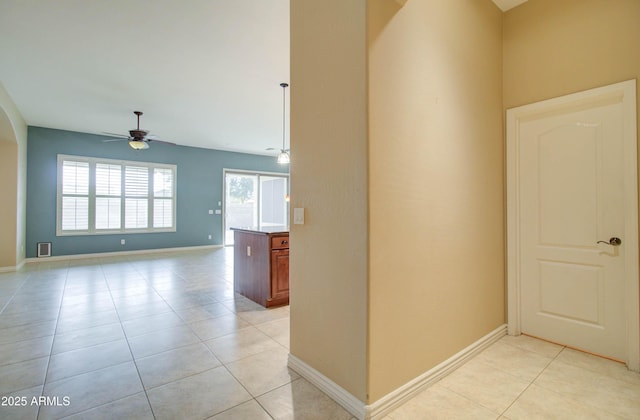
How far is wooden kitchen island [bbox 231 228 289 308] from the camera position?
3553 millimetres

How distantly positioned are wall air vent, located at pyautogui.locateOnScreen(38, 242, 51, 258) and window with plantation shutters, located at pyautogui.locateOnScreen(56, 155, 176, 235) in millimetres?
350

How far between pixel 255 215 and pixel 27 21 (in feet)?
23.2

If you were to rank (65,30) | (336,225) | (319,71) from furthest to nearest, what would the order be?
(65,30), (319,71), (336,225)

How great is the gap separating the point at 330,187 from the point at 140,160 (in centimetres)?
750

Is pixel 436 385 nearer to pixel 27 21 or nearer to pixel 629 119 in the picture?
pixel 629 119

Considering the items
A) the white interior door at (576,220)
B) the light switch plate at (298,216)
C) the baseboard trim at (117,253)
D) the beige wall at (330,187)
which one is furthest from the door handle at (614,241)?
the baseboard trim at (117,253)

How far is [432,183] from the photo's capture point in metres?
2.02

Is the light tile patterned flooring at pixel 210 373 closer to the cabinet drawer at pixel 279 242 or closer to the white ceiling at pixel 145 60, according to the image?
the cabinet drawer at pixel 279 242

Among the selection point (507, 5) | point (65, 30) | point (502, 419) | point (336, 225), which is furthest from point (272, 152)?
point (502, 419)

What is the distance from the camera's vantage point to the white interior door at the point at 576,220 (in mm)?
2221

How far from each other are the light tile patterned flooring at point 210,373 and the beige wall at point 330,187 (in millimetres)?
350

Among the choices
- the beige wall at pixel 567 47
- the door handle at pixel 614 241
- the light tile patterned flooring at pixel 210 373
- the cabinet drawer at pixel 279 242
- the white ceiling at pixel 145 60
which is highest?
the white ceiling at pixel 145 60

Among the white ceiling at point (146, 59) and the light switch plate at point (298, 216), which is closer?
the light switch plate at point (298, 216)

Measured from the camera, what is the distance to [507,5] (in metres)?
2.72
